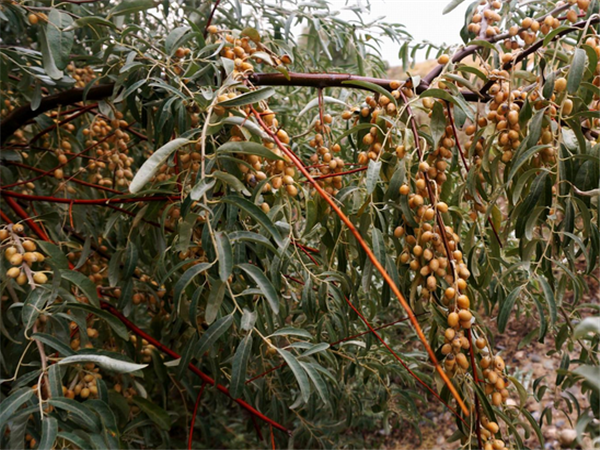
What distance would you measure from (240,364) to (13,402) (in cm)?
25

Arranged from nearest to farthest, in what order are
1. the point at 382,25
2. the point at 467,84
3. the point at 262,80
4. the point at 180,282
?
the point at 180,282 < the point at 467,84 < the point at 262,80 < the point at 382,25

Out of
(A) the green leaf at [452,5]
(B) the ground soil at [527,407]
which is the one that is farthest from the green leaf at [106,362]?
(B) the ground soil at [527,407]

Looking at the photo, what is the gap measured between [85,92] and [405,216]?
623mm

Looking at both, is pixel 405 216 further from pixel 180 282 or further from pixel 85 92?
pixel 85 92

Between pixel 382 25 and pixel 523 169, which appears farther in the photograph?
pixel 382 25

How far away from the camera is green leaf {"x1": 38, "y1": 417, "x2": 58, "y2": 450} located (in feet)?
1.56

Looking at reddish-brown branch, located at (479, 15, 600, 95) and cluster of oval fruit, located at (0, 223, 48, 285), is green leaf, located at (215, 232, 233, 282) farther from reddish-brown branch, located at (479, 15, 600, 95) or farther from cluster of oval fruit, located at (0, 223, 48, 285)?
reddish-brown branch, located at (479, 15, 600, 95)

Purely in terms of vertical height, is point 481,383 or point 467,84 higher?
point 467,84

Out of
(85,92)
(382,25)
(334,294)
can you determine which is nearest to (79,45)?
(85,92)

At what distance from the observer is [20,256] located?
64cm

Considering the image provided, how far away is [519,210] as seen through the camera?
665 millimetres

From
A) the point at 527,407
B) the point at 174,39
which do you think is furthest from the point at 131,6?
Result: the point at 527,407

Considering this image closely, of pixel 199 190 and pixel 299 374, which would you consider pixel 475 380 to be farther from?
pixel 199 190

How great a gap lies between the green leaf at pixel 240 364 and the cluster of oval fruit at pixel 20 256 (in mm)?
274
